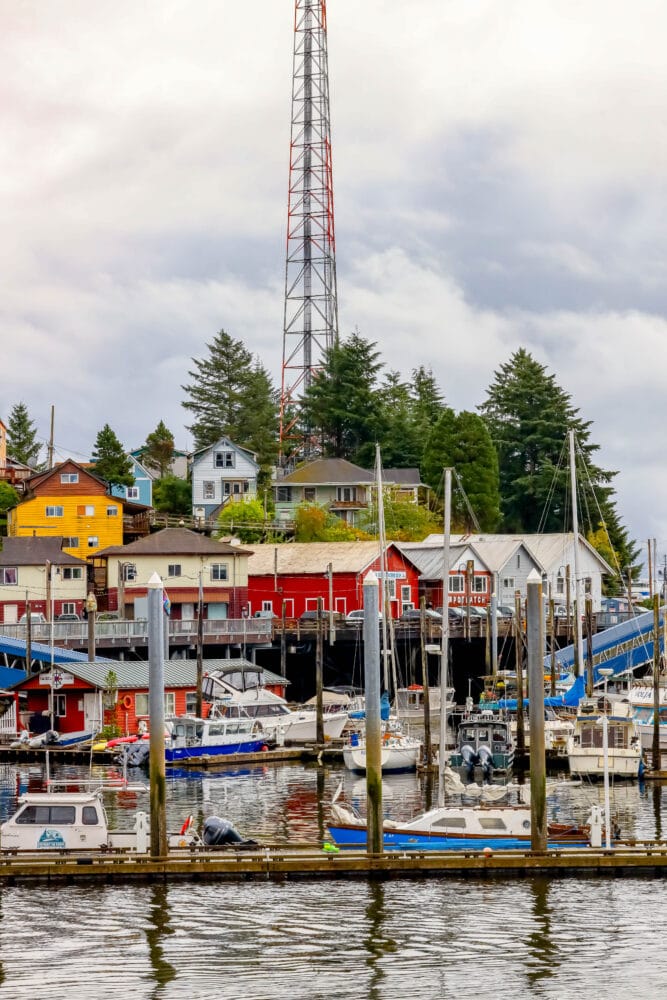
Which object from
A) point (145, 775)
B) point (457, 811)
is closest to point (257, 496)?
point (145, 775)

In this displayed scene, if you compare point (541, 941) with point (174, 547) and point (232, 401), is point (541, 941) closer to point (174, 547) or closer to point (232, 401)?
point (174, 547)

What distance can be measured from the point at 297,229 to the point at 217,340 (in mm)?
32504

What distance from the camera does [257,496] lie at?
416 feet

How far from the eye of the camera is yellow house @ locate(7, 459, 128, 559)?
367 ft

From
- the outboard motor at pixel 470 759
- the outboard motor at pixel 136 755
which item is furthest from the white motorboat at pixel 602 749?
the outboard motor at pixel 136 755

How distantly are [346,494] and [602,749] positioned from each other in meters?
64.3

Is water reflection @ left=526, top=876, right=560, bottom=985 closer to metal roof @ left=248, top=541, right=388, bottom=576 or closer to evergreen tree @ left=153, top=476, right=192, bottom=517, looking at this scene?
metal roof @ left=248, top=541, right=388, bottom=576

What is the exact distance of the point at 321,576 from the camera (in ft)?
342

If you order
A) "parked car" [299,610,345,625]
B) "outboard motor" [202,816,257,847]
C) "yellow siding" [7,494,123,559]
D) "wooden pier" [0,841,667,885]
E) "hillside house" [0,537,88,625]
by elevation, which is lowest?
"wooden pier" [0,841,667,885]

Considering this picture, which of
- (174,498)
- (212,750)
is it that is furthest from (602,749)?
(174,498)

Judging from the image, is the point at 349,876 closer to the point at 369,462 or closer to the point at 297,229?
the point at 297,229

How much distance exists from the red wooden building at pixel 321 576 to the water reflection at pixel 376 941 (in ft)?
209

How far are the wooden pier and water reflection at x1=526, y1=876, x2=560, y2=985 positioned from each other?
87 centimetres

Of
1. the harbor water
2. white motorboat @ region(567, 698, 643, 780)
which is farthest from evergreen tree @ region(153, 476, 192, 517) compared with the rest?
the harbor water
